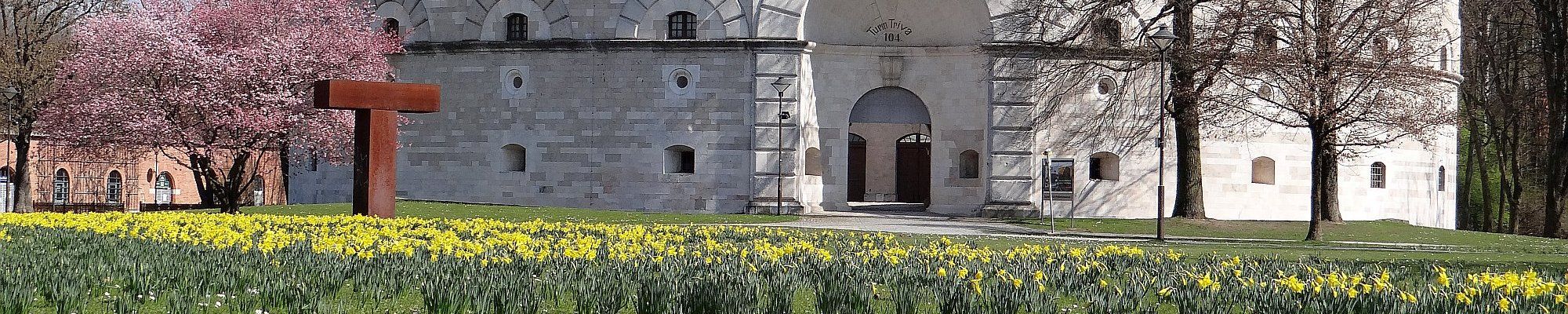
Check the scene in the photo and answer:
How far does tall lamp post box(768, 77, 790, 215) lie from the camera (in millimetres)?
32844

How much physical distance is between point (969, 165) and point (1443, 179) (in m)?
15.0

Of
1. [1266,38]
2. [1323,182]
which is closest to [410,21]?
[1266,38]

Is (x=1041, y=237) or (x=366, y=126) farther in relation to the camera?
(x=1041, y=237)

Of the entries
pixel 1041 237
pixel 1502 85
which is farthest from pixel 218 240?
pixel 1502 85

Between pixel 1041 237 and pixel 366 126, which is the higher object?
pixel 366 126

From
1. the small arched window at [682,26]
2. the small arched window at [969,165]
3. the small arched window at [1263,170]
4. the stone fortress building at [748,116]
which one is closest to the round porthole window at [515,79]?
the stone fortress building at [748,116]

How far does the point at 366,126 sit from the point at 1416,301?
14.3 metres

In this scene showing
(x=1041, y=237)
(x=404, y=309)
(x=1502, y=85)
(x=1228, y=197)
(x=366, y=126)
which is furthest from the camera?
(x=1502, y=85)

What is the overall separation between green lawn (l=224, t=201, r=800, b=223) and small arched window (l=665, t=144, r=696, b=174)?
218 centimetres

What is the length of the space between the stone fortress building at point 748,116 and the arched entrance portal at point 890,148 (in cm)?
9

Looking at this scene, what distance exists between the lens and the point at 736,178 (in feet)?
109

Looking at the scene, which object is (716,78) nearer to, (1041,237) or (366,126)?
(1041,237)

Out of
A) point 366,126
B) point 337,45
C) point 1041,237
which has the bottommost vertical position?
point 1041,237

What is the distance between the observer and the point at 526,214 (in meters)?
29.5
